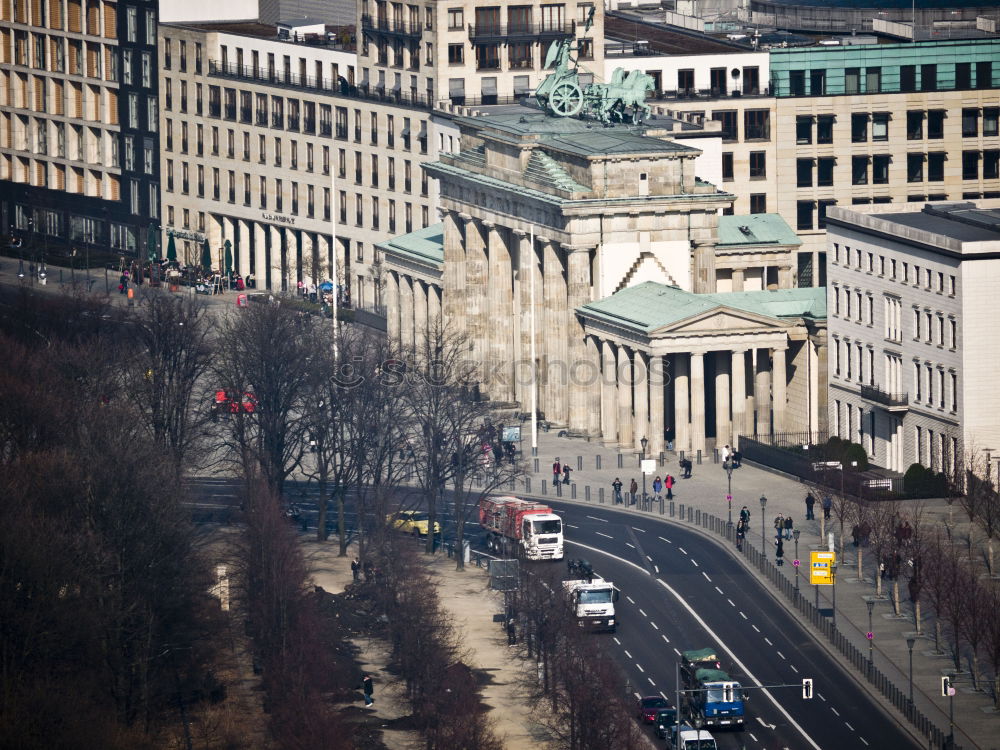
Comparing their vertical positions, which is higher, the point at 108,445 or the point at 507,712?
the point at 108,445

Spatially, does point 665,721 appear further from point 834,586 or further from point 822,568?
point 834,586

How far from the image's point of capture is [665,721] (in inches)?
6521

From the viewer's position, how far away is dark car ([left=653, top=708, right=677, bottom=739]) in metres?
165

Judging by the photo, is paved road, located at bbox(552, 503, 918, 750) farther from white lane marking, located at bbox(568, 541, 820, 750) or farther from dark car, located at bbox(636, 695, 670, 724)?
dark car, located at bbox(636, 695, 670, 724)

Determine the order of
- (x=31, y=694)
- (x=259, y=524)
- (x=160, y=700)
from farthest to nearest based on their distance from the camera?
(x=259, y=524) < (x=160, y=700) < (x=31, y=694)

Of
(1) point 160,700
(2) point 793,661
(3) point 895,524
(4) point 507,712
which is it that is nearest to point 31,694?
(1) point 160,700

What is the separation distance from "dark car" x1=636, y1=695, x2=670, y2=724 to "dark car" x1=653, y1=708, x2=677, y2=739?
26.5 inches

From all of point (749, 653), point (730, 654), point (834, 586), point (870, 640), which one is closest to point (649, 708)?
point (730, 654)

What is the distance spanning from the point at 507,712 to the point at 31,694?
28.7m

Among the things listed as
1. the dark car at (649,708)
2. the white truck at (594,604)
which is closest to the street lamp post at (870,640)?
the dark car at (649,708)

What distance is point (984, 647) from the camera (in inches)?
6850

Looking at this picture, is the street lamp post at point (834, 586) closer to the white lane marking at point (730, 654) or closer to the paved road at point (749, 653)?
the paved road at point (749, 653)

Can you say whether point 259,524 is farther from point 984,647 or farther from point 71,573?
point 984,647

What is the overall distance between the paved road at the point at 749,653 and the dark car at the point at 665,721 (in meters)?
2.81
